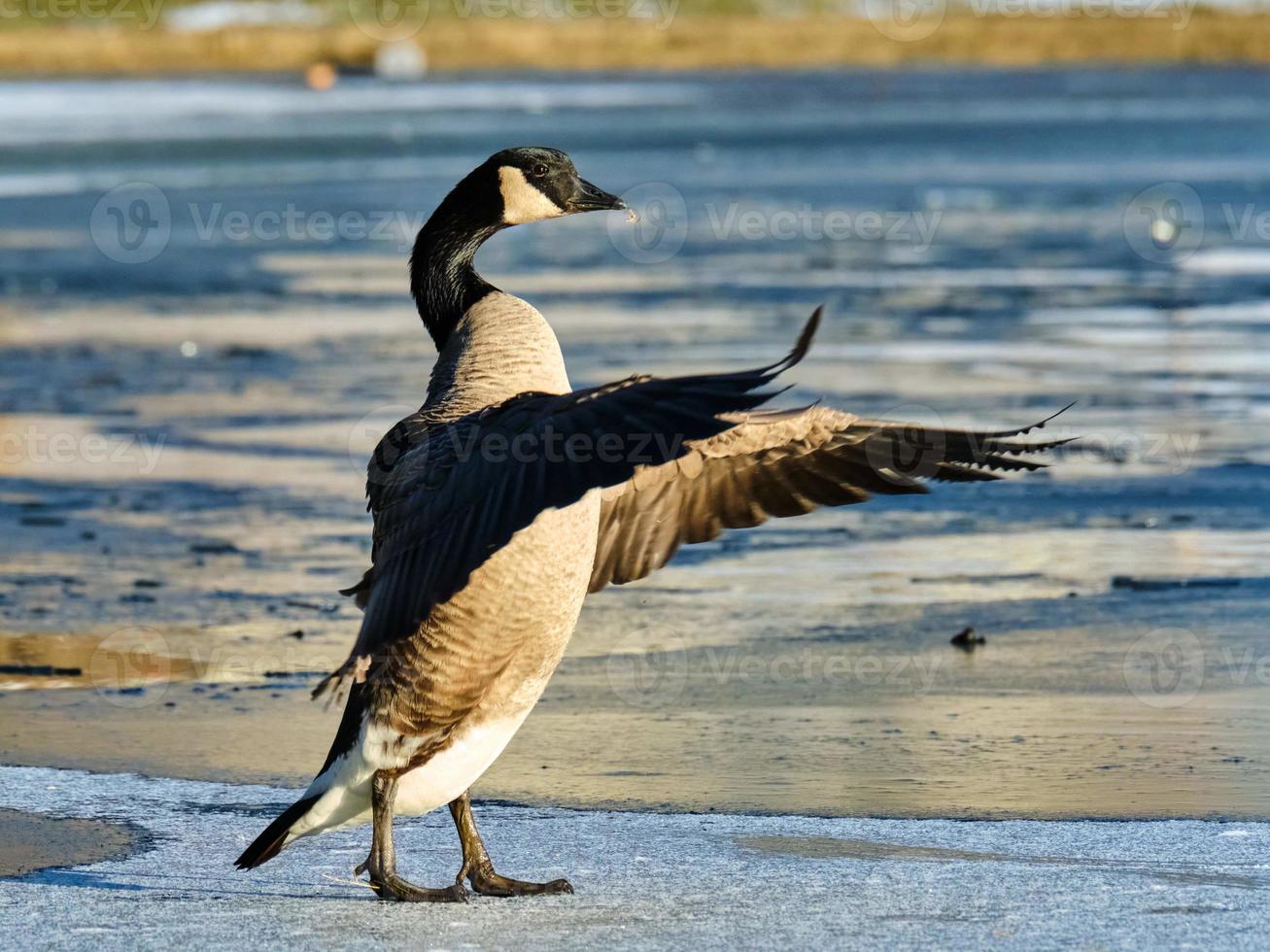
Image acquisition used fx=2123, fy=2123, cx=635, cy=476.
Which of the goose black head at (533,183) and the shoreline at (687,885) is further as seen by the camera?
the goose black head at (533,183)

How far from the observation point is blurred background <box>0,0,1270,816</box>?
5.73 metres

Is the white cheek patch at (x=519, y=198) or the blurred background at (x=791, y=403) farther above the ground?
the white cheek patch at (x=519, y=198)

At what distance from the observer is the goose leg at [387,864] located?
173 inches

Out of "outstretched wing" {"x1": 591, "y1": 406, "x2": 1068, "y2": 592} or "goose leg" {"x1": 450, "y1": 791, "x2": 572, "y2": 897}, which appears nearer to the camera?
"goose leg" {"x1": 450, "y1": 791, "x2": 572, "y2": 897}

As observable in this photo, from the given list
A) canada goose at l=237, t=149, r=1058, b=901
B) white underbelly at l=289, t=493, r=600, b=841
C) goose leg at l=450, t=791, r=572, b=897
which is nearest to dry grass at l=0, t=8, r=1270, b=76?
canada goose at l=237, t=149, r=1058, b=901

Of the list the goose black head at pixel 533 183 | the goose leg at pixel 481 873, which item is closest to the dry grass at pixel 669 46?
the goose black head at pixel 533 183

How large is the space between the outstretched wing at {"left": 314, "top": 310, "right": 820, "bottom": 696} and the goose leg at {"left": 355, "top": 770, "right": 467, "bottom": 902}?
309 millimetres

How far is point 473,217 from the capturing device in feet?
16.2

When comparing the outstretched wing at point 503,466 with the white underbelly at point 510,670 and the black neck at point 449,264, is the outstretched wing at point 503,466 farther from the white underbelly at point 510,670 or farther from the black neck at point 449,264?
the black neck at point 449,264

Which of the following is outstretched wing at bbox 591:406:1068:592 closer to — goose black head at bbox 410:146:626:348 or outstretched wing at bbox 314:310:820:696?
goose black head at bbox 410:146:626:348

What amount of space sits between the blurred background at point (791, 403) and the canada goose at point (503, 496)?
0.80 m

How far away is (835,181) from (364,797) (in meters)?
21.3

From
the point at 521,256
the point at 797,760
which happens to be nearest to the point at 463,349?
the point at 797,760

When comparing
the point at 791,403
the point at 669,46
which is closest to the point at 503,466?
the point at 791,403
